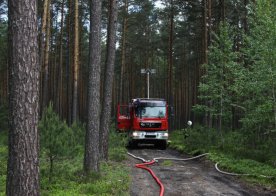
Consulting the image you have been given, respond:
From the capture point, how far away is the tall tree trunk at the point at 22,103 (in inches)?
212

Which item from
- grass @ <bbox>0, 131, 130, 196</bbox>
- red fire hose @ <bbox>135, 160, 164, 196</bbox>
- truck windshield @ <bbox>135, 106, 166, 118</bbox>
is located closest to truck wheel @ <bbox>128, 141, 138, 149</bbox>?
truck windshield @ <bbox>135, 106, 166, 118</bbox>

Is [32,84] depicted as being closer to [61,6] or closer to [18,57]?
[18,57]

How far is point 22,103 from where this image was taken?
5375 mm

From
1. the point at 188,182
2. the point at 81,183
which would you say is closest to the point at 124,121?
the point at 188,182

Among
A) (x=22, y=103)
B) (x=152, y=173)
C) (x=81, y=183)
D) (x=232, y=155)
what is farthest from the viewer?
(x=232, y=155)

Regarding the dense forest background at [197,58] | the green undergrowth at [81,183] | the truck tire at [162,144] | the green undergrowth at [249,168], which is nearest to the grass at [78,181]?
the green undergrowth at [81,183]

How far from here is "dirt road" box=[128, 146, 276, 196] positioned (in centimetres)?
970

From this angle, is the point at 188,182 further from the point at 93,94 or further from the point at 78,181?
the point at 93,94

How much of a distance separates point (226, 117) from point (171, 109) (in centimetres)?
356

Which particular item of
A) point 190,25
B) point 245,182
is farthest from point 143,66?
point 245,182

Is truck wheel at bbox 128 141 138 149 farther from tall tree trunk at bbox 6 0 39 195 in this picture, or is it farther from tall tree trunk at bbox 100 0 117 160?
tall tree trunk at bbox 6 0 39 195

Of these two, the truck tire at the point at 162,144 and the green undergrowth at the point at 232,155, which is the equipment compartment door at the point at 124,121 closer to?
the truck tire at the point at 162,144

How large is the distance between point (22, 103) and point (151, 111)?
15.7m

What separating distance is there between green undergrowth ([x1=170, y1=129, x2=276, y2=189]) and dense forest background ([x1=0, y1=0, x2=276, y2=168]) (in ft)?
1.80
